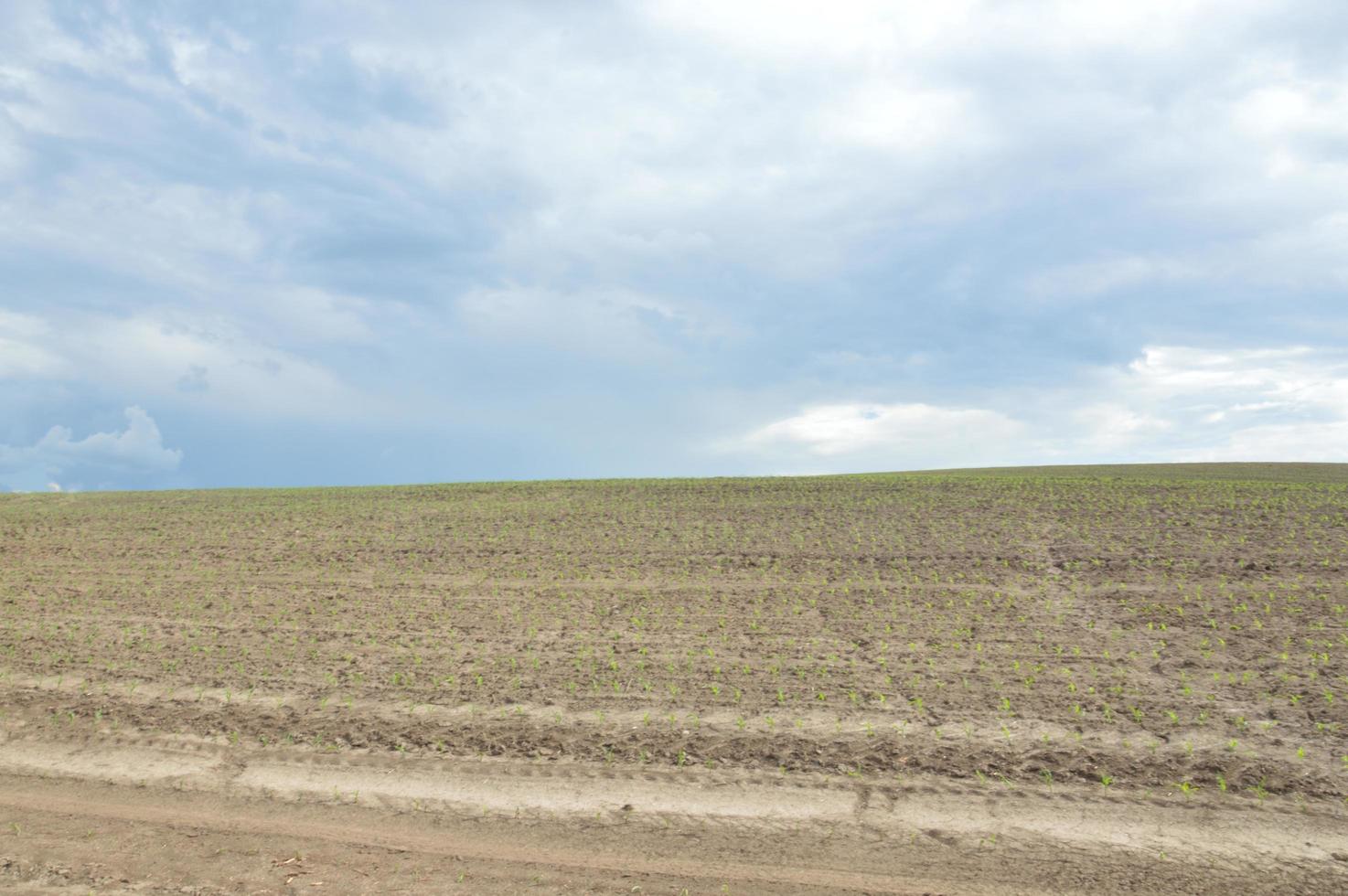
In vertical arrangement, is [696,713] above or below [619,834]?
above

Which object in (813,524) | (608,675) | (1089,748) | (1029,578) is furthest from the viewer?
(813,524)

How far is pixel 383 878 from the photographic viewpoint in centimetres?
678

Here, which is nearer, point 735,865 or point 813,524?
point 735,865

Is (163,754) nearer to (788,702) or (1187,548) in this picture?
(788,702)

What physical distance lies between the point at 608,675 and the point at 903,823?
542 cm

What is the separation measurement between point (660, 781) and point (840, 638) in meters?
5.95

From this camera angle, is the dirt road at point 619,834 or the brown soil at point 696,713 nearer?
the dirt road at point 619,834

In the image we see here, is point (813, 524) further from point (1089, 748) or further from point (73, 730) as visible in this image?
point (73, 730)

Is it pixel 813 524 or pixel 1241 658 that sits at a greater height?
pixel 813 524

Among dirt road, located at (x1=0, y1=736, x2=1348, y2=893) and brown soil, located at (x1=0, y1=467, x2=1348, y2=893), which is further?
brown soil, located at (x1=0, y1=467, x2=1348, y2=893)

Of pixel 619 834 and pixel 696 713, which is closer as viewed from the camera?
pixel 619 834

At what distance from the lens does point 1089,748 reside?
9195 millimetres

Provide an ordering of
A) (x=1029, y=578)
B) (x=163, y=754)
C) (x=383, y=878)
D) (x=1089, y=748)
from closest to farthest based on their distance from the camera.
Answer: (x=383, y=878) < (x=1089, y=748) < (x=163, y=754) < (x=1029, y=578)

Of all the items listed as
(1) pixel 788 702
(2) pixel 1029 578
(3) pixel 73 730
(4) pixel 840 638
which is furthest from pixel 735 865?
(2) pixel 1029 578
